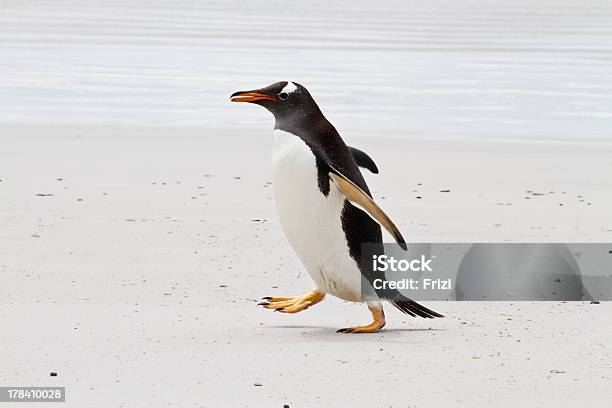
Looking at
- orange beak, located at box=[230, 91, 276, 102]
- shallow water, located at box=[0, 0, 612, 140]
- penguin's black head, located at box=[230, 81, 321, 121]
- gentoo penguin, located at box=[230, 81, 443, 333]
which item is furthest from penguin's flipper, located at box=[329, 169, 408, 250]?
shallow water, located at box=[0, 0, 612, 140]

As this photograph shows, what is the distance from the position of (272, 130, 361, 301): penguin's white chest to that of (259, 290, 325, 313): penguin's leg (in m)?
0.10

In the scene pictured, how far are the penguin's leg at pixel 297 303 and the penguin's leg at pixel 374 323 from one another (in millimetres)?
257

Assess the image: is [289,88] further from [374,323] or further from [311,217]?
[374,323]

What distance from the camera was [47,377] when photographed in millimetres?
4281

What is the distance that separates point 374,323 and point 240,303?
0.68 metres

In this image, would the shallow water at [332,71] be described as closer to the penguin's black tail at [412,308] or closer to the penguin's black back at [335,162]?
the penguin's black tail at [412,308]

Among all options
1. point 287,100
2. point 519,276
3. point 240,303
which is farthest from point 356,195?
point 519,276

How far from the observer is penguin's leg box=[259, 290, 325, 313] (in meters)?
5.20

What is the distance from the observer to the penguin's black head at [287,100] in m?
4.96

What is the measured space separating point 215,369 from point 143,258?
1.92m

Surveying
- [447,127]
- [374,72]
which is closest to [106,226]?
[447,127]

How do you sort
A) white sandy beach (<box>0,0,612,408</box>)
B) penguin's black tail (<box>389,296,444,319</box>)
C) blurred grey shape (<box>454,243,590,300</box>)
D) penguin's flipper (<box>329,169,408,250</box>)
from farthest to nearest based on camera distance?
1. blurred grey shape (<box>454,243,590,300</box>)
2. penguin's black tail (<box>389,296,444,319</box>)
3. penguin's flipper (<box>329,169,408,250</box>)
4. white sandy beach (<box>0,0,612,408</box>)

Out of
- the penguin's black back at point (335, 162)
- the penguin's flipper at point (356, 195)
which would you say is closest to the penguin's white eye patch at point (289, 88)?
the penguin's black back at point (335, 162)

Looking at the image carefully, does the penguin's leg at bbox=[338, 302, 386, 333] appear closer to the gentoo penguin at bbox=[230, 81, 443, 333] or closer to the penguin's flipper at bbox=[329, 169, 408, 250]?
the gentoo penguin at bbox=[230, 81, 443, 333]
